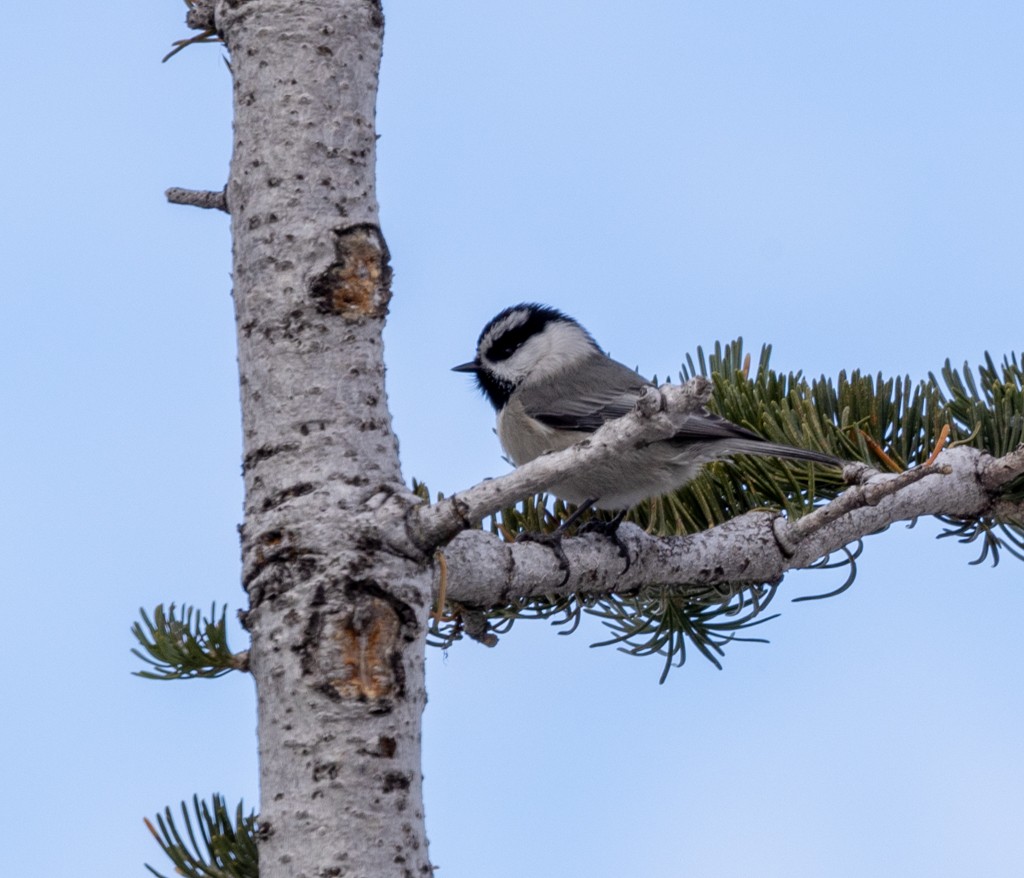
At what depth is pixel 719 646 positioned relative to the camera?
333 cm

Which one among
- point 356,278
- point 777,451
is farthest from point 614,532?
point 356,278

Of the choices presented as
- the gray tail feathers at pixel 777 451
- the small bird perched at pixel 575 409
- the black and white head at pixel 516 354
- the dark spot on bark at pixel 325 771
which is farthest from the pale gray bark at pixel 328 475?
the black and white head at pixel 516 354

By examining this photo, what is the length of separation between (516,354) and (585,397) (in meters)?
0.43

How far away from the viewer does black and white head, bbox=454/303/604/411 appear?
4531 mm

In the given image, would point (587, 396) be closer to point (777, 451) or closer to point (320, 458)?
point (777, 451)

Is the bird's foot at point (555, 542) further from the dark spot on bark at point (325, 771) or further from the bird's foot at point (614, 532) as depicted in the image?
the dark spot on bark at point (325, 771)

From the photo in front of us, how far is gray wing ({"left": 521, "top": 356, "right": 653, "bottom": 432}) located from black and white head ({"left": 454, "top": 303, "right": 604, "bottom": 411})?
0.38 ft

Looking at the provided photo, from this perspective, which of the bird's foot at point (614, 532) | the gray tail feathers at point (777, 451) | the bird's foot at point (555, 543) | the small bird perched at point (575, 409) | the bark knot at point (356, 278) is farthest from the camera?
the small bird perched at point (575, 409)

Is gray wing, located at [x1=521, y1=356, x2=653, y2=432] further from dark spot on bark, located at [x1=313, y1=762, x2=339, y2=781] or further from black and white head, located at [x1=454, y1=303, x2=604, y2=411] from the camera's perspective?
dark spot on bark, located at [x1=313, y1=762, x2=339, y2=781]

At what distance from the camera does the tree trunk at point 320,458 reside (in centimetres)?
185

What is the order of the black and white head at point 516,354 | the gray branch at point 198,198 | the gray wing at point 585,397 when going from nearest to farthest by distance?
the gray branch at point 198,198 → the gray wing at point 585,397 → the black and white head at point 516,354

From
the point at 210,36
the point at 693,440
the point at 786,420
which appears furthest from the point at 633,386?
the point at 210,36

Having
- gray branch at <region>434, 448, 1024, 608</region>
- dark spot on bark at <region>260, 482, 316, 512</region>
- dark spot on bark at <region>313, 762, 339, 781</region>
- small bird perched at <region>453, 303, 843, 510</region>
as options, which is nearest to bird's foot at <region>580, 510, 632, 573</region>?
gray branch at <region>434, 448, 1024, 608</region>

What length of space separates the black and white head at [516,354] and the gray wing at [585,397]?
115 millimetres
